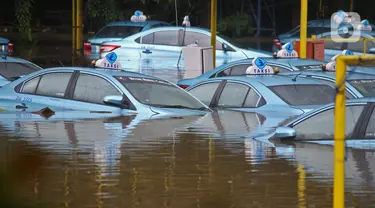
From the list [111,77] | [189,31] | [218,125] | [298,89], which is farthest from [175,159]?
[189,31]

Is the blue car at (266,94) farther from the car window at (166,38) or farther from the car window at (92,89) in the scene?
the car window at (166,38)

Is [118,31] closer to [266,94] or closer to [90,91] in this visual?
[266,94]

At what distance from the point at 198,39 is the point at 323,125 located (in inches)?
596

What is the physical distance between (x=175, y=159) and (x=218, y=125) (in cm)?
254

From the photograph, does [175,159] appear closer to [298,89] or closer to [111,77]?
[111,77]

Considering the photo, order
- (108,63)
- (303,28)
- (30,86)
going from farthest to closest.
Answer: (303,28) < (108,63) < (30,86)

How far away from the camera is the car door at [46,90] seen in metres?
11.2

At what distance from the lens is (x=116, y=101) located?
10.5 metres

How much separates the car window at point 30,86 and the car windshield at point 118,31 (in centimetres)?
1438

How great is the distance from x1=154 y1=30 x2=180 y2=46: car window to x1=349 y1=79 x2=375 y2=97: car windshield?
11.5 meters

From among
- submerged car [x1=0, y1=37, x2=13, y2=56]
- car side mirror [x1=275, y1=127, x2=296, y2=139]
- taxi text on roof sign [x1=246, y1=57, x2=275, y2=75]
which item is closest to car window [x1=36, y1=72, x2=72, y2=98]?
taxi text on roof sign [x1=246, y1=57, x2=275, y2=75]

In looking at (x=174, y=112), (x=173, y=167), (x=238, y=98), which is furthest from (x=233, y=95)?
(x=173, y=167)

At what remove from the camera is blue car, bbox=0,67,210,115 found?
10742 mm

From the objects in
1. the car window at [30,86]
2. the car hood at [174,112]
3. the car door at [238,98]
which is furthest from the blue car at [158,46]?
the car hood at [174,112]
